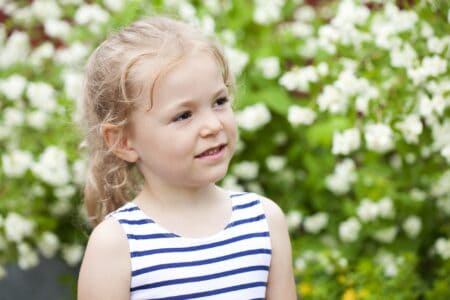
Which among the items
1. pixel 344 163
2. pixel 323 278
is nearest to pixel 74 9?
pixel 344 163

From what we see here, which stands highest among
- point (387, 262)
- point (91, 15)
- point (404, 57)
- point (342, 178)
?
point (91, 15)

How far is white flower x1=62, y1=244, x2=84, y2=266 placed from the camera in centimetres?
364

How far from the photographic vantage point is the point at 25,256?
352cm

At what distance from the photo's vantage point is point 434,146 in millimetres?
3223

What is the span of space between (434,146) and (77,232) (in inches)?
57.9

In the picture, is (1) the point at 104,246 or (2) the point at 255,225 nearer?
(1) the point at 104,246

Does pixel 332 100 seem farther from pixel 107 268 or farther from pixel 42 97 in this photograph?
pixel 107 268

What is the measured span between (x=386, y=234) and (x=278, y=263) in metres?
1.38

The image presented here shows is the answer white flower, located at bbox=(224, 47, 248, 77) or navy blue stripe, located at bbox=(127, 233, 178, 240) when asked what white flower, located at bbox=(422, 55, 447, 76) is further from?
navy blue stripe, located at bbox=(127, 233, 178, 240)

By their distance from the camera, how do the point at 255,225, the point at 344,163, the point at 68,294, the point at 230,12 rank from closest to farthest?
1. the point at 255,225
2. the point at 344,163
3. the point at 68,294
4. the point at 230,12

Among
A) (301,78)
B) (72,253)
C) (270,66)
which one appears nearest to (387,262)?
(301,78)

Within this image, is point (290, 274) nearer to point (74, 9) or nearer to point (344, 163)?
point (344, 163)

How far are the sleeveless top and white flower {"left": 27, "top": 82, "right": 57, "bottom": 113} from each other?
167 cm

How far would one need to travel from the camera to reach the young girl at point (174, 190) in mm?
2002
